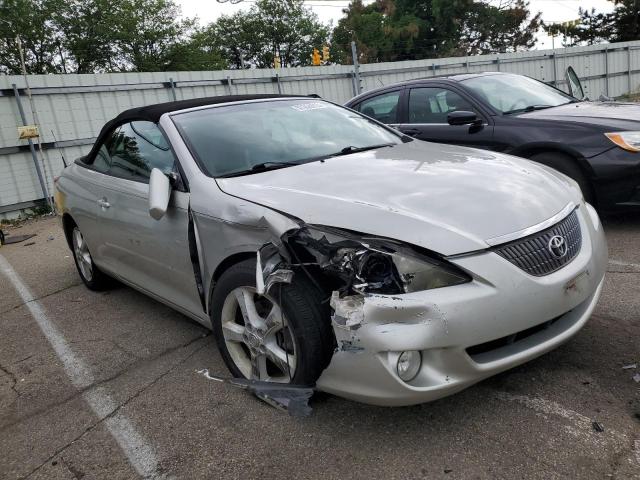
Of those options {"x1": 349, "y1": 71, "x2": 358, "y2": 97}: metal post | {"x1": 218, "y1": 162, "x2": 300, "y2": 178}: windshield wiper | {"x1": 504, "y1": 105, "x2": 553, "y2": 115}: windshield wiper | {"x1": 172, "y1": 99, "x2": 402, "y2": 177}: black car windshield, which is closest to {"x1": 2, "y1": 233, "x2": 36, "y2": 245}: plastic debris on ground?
{"x1": 172, "y1": 99, "x2": 402, "y2": 177}: black car windshield

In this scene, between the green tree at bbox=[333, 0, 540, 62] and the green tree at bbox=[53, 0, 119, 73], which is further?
the green tree at bbox=[333, 0, 540, 62]

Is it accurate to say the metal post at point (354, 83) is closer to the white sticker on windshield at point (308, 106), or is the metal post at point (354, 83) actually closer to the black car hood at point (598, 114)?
the black car hood at point (598, 114)

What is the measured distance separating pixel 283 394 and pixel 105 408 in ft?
3.61

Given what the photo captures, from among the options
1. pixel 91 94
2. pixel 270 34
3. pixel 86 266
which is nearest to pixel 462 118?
pixel 86 266

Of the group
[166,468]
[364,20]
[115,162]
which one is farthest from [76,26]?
[166,468]

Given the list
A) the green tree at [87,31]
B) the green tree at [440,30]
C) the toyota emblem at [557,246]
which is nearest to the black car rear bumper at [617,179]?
the toyota emblem at [557,246]

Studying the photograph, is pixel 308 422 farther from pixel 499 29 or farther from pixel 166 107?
pixel 499 29

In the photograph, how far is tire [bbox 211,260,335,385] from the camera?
2.25 meters

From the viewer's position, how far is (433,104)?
19.4 ft

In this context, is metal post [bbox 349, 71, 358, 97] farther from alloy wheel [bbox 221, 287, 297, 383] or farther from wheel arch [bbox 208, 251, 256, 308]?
alloy wheel [bbox 221, 287, 297, 383]

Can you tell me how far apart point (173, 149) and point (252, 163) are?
48 centimetres

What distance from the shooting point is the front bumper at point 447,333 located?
6.73ft

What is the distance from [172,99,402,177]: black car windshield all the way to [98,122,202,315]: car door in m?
0.22

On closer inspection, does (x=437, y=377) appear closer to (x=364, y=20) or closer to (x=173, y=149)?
(x=173, y=149)
